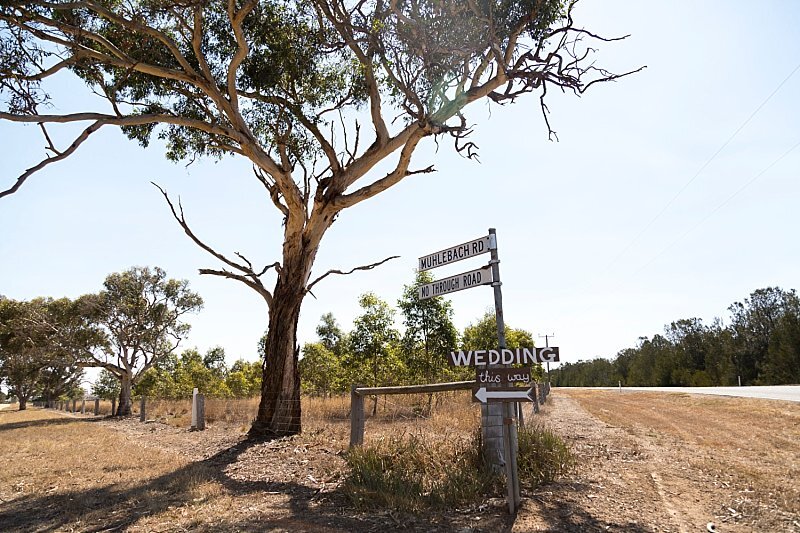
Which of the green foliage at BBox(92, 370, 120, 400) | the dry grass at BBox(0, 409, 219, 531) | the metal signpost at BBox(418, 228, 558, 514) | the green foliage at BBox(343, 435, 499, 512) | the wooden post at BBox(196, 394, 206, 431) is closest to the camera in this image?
the metal signpost at BBox(418, 228, 558, 514)

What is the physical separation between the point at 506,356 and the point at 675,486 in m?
2.82

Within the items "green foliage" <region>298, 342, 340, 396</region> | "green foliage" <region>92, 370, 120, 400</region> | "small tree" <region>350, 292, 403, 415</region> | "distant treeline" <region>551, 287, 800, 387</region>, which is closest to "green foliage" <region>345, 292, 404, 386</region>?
"small tree" <region>350, 292, 403, 415</region>

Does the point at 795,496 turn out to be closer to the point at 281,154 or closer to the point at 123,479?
the point at 123,479

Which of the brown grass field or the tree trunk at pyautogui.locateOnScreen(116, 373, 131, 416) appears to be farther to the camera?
the tree trunk at pyautogui.locateOnScreen(116, 373, 131, 416)

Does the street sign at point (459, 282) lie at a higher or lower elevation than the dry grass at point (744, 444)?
higher

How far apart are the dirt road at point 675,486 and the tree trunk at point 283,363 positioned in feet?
20.1

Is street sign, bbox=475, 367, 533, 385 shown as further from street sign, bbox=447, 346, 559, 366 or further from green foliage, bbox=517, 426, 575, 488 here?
green foliage, bbox=517, 426, 575, 488

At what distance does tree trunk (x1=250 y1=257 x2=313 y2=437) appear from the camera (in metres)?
12.0

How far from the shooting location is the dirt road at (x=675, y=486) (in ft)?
16.6

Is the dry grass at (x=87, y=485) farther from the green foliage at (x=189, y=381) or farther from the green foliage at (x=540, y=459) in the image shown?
the green foliage at (x=189, y=381)

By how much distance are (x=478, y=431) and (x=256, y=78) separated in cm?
1017

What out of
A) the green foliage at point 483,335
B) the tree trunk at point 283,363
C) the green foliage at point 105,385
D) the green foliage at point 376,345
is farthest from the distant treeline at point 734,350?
the green foliage at point 105,385

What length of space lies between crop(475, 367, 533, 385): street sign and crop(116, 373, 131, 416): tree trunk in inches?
1222

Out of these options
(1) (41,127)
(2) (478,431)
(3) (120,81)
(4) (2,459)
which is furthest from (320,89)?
(4) (2,459)
